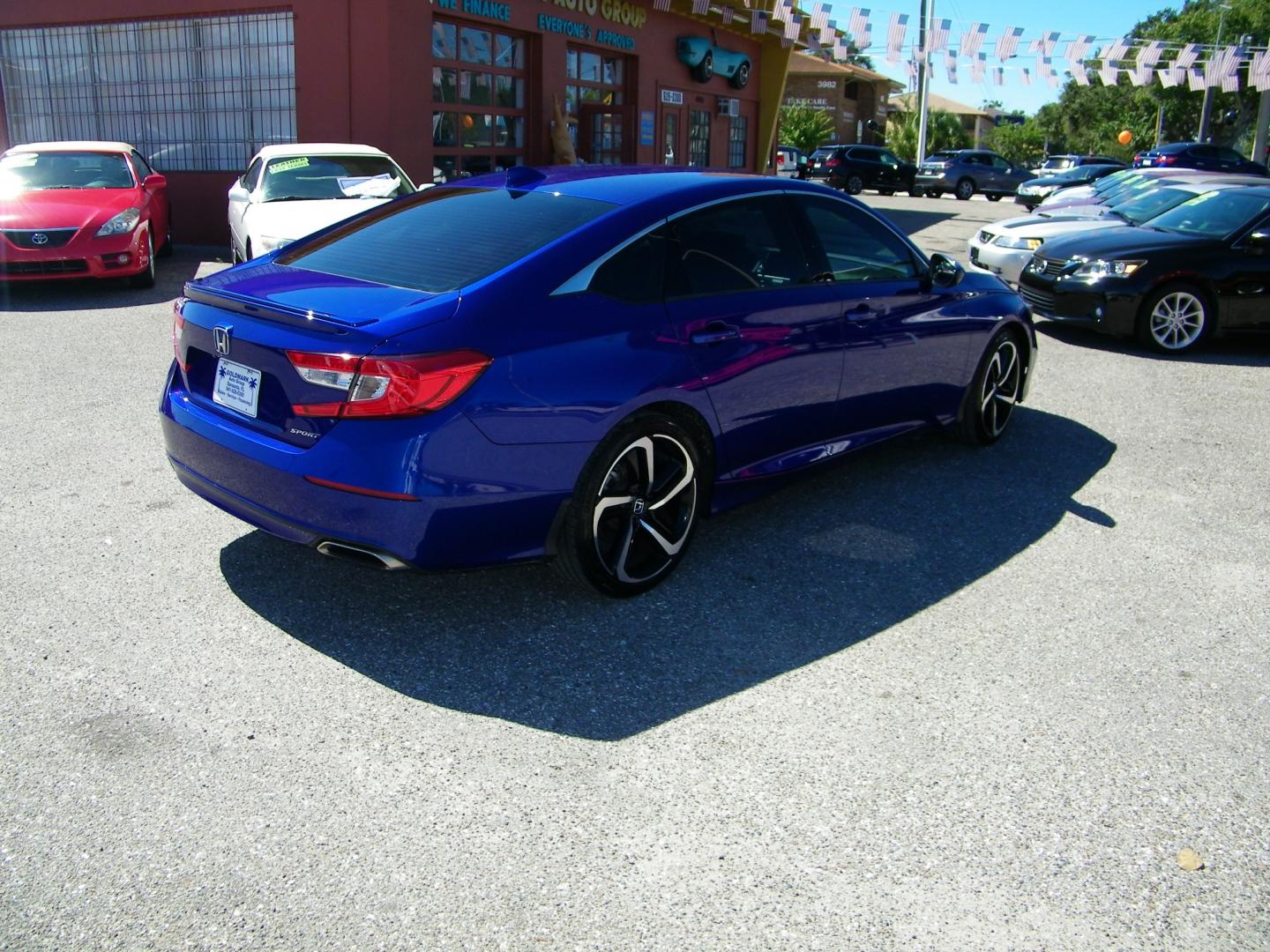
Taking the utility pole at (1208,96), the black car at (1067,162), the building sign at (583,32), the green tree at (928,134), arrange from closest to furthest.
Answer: the building sign at (583,32), the black car at (1067,162), the utility pole at (1208,96), the green tree at (928,134)

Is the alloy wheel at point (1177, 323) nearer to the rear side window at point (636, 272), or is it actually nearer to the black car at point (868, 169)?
the rear side window at point (636, 272)

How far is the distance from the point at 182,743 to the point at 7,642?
100 cm

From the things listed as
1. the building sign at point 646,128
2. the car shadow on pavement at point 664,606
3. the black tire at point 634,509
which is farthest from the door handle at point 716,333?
the building sign at point 646,128

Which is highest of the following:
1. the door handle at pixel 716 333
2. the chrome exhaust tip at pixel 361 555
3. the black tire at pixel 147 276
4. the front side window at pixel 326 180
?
the front side window at pixel 326 180

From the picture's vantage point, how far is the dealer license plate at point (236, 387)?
376 cm

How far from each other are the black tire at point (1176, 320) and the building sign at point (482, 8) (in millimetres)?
10337

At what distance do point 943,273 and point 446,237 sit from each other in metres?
2.71

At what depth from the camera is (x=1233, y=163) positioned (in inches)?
1128

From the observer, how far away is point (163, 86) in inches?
650

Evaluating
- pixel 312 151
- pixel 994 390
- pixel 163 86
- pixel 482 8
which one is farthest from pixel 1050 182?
pixel 994 390

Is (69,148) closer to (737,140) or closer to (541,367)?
(541,367)

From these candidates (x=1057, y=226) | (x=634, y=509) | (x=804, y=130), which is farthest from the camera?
(x=804, y=130)

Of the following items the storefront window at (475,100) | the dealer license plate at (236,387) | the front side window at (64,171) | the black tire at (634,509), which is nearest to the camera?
the dealer license plate at (236,387)

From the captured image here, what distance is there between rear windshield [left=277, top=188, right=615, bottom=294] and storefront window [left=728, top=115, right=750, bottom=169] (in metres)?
22.1
